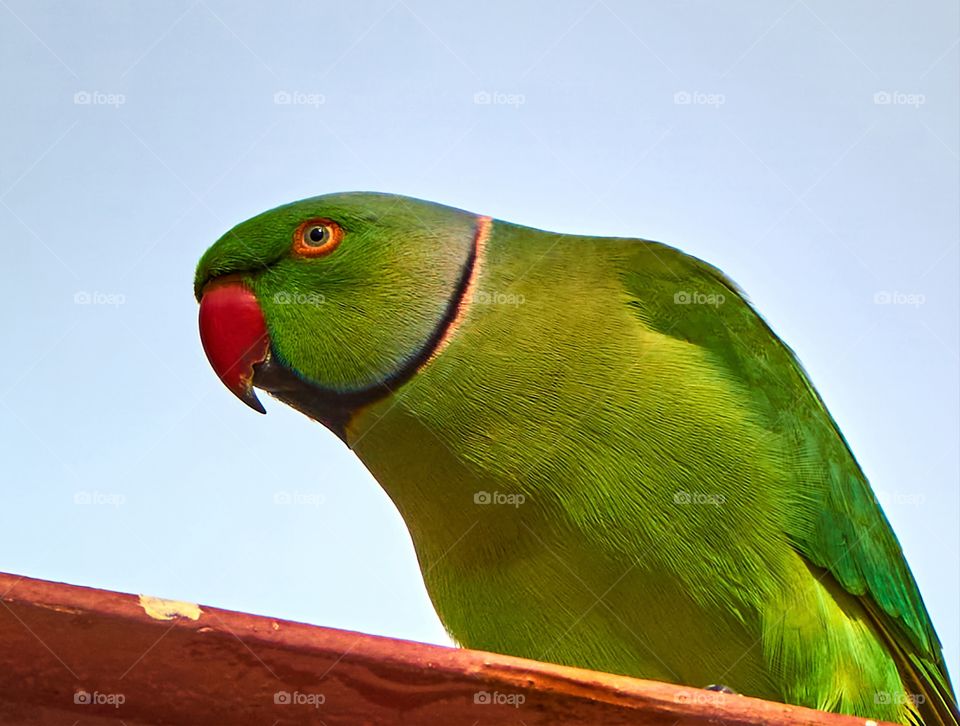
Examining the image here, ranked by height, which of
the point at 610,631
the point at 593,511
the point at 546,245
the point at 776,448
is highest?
the point at 546,245

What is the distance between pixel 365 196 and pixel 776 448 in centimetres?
152

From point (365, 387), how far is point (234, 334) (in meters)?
0.48

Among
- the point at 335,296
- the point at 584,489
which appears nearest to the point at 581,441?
the point at 584,489

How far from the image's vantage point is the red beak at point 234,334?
332 centimetres

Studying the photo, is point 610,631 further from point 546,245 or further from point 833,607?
point 546,245

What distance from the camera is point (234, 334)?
10.9 ft

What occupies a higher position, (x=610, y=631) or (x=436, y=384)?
(x=436, y=384)

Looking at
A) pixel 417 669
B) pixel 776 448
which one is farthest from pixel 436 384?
pixel 417 669

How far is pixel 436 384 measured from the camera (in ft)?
10.2

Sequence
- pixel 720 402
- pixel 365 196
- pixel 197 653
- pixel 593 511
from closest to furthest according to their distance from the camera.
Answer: pixel 197 653 → pixel 593 511 → pixel 720 402 → pixel 365 196

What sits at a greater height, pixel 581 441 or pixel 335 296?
pixel 335 296

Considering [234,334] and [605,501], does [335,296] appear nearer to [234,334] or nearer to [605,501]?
[234,334]

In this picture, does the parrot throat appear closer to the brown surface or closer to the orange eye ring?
the orange eye ring

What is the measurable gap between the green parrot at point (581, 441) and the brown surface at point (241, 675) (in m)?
1.42
